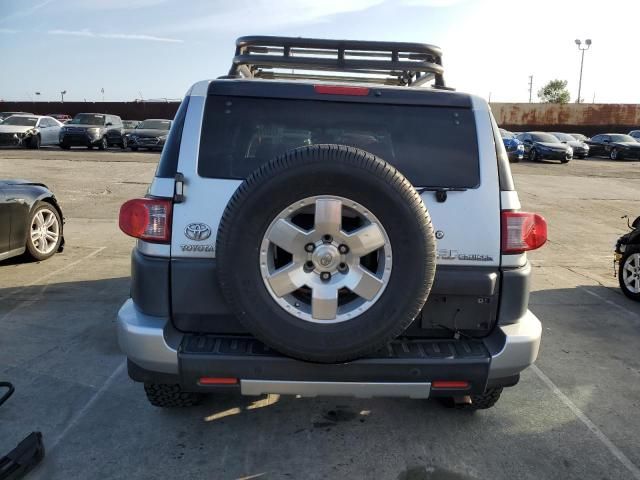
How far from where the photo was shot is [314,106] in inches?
115

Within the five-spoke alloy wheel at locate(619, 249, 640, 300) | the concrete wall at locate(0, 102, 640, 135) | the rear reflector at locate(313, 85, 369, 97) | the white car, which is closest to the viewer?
the rear reflector at locate(313, 85, 369, 97)

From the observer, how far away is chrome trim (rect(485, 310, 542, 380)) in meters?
2.79

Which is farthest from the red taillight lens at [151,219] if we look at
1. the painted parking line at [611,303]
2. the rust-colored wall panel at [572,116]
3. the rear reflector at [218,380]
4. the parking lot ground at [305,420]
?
the rust-colored wall panel at [572,116]

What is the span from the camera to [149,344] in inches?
107

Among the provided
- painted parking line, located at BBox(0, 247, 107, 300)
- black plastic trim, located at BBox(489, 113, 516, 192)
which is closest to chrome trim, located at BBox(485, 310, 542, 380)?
black plastic trim, located at BBox(489, 113, 516, 192)

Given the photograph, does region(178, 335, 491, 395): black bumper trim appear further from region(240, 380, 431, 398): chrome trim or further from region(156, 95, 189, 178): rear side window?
region(156, 95, 189, 178): rear side window

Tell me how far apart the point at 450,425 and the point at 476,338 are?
0.78 meters

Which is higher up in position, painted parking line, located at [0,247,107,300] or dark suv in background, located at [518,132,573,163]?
dark suv in background, located at [518,132,573,163]

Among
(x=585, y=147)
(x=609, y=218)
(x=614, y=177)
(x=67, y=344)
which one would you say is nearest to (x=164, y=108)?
(x=585, y=147)

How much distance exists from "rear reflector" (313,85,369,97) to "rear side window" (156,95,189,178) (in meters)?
0.67

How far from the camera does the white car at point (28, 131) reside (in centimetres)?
2408

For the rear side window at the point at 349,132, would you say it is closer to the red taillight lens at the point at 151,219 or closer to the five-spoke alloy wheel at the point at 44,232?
the red taillight lens at the point at 151,219

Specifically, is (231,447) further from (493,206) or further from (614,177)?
(614,177)

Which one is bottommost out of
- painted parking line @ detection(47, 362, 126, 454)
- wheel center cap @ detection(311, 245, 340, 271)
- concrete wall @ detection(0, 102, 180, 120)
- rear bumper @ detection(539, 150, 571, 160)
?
painted parking line @ detection(47, 362, 126, 454)
